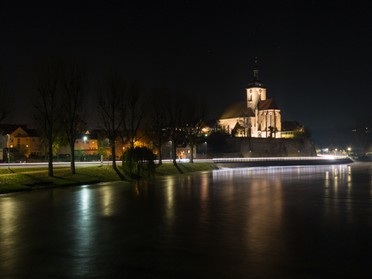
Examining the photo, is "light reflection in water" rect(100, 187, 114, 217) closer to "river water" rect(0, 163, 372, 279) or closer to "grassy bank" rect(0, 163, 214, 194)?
"river water" rect(0, 163, 372, 279)

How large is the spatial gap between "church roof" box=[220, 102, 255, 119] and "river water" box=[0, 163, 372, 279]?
139 meters

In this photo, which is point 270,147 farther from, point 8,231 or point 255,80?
point 8,231

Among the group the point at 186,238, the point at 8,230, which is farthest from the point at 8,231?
the point at 186,238

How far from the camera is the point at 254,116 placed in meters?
164

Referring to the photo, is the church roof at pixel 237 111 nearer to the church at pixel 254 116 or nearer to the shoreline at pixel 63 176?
the church at pixel 254 116

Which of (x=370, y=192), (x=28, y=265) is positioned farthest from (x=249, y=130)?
(x=28, y=265)

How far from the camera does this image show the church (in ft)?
522

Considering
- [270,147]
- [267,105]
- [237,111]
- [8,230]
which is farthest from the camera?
[237,111]

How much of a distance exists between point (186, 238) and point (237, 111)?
518 feet

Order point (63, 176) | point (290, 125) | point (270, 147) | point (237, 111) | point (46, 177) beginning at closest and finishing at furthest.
→ point (46, 177)
point (63, 176)
point (270, 147)
point (237, 111)
point (290, 125)

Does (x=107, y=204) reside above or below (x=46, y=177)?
below

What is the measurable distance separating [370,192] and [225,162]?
4944cm

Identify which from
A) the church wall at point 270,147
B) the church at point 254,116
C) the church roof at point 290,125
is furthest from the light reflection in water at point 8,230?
the church roof at point 290,125

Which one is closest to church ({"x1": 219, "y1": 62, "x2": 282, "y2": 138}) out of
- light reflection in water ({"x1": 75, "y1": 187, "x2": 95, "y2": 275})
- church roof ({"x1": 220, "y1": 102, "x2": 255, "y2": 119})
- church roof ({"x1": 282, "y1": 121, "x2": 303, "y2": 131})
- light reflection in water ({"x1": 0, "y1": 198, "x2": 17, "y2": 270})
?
church roof ({"x1": 220, "y1": 102, "x2": 255, "y2": 119})
